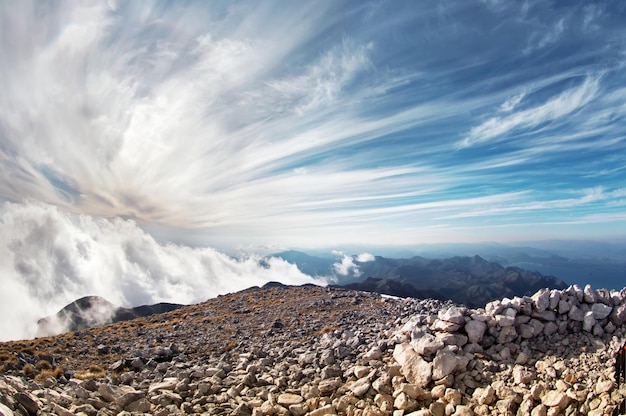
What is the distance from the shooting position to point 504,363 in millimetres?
13531

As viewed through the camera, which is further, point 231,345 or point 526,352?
point 231,345

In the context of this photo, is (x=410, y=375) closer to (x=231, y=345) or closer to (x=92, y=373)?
(x=231, y=345)

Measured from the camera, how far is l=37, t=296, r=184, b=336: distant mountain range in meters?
80.8

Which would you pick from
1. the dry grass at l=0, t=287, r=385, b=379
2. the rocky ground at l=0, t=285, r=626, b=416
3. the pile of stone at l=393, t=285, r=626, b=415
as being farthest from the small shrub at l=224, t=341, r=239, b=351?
the pile of stone at l=393, t=285, r=626, b=415

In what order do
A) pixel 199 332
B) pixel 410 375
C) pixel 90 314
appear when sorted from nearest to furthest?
pixel 410 375
pixel 199 332
pixel 90 314

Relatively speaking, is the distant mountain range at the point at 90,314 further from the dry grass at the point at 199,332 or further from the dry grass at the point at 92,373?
the dry grass at the point at 92,373

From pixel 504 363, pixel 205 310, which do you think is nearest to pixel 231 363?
pixel 504 363

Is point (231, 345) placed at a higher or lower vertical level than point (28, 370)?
lower

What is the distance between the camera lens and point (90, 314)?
88.9 metres

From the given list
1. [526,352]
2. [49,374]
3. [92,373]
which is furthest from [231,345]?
[526,352]

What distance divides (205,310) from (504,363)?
37463 millimetres

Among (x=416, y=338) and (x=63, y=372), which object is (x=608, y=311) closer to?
(x=416, y=338)

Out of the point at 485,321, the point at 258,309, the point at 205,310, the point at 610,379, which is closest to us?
the point at 610,379

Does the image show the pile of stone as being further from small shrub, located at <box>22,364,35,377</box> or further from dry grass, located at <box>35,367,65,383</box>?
small shrub, located at <box>22,364,35,377</box>
